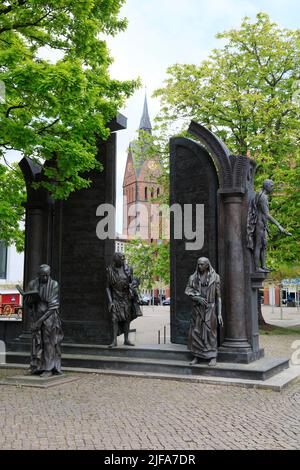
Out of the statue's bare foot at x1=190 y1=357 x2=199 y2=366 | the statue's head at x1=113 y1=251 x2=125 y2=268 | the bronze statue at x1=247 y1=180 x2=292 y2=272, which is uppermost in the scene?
the bronze statue at x1=247 y1=180 x2=292 y2=272

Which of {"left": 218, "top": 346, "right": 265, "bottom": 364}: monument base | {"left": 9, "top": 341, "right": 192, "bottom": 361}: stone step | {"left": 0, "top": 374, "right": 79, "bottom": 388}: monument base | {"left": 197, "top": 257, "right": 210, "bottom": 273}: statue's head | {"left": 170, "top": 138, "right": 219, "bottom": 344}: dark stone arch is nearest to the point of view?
{"left": 0, "top": 374, "right": 79, "bottom": 388}: monument base

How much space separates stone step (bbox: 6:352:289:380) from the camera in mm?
10039

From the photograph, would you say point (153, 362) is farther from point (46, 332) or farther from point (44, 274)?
point (44, 274)

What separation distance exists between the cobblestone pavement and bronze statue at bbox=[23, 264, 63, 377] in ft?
2.40

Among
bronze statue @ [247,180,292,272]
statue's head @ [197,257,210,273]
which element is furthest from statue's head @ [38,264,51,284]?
bronze statue @ [247,180,292,272]

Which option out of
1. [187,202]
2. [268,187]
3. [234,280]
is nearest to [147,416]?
[234,280]

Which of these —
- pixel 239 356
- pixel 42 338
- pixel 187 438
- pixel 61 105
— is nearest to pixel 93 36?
pixel 61 105

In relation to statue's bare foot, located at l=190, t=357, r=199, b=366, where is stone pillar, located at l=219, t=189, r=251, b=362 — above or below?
above

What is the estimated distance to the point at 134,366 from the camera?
438 inches

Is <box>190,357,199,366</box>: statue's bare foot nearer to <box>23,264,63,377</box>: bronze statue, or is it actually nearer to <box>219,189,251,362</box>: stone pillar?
<box>219,189,251,362</box>: stone pillar

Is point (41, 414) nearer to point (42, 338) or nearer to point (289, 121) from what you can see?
point (42, 338)

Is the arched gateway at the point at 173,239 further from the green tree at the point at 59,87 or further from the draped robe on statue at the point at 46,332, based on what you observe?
the draped robe on statue at the point at 46,332

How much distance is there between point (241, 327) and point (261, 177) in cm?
1002

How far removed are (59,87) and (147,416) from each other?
22.8 feet
